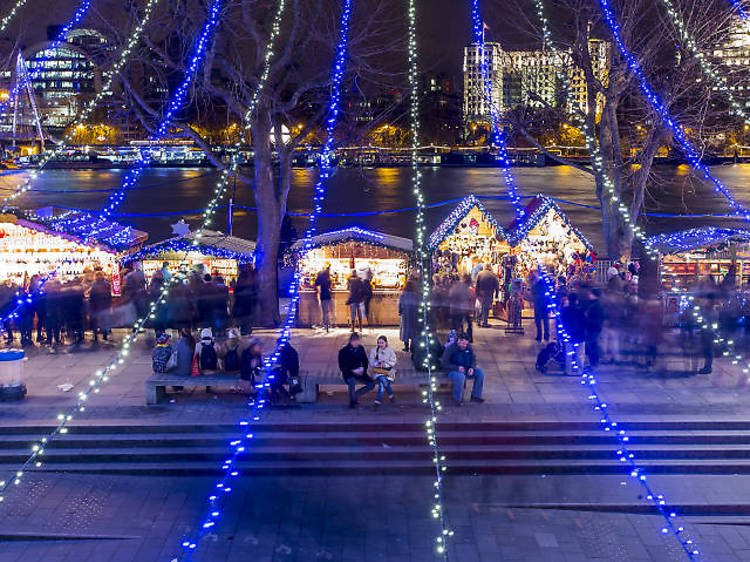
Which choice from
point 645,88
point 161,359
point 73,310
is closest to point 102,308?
point 73,310

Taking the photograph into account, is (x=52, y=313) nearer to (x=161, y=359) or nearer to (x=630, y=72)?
(x=161, y=359)

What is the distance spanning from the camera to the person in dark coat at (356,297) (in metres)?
15.9

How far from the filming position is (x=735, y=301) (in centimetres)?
1552

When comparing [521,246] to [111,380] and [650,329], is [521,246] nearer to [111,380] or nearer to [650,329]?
[650,329]

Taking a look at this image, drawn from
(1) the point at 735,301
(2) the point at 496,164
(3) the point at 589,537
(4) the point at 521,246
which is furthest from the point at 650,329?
(2) the point at 496,164

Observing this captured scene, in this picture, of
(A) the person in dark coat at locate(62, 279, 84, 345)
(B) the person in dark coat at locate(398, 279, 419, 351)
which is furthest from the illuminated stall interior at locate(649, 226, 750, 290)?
(A) the person in dark coat at locate(62, 279, 84, 345)

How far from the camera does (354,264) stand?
64.2 feet

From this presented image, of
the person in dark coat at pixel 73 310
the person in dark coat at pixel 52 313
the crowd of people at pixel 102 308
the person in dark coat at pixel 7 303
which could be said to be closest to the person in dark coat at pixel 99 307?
the crowd of people at pixel 102 308

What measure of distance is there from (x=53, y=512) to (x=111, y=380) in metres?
3.98

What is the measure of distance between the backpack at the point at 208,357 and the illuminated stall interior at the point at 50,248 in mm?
8725

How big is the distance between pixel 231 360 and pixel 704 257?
11.8 metres

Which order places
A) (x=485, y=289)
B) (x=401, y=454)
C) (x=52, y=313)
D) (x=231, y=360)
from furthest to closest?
1. (x=485, y=289)
2. (x=52, y=313)
3. (x=231, y=360)
4. (x=401, y=454)

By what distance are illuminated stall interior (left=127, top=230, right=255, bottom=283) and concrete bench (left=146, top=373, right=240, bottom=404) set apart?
6676 millimetres

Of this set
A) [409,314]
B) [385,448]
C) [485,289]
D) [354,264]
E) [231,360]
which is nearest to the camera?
[385,448]
